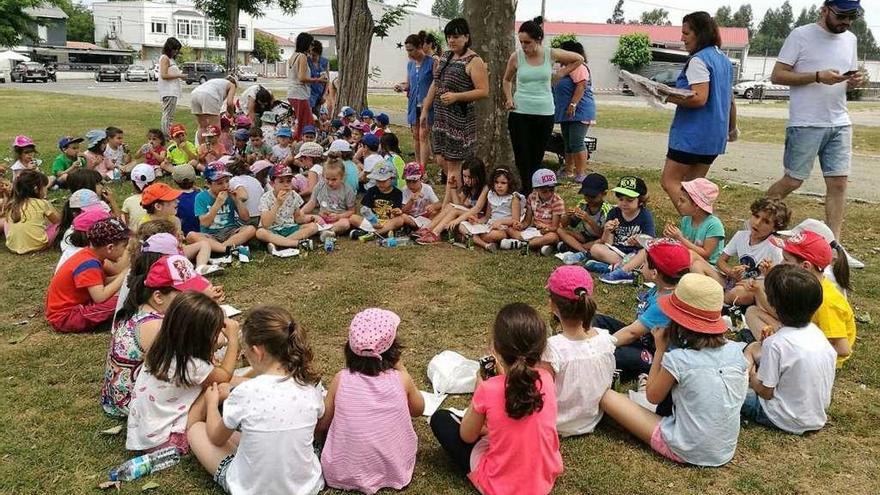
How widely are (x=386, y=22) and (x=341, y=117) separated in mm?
6121

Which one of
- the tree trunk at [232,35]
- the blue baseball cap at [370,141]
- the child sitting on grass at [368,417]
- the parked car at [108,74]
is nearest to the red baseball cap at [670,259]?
the child sitting on grass at [368,417]

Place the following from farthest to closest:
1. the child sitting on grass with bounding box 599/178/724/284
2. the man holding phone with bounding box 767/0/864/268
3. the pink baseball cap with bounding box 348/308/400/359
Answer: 1. the man holding phone with bounding box 767/0/864/268
2. the child sitting on grass with bounding box 599/178/724/284
3. the pink baseball cap with bounding box 348/308/400/359

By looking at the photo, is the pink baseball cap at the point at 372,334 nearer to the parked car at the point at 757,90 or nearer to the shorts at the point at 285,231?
the shorts at the point at 285,231

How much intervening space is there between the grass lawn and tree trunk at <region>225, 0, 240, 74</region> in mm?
22050

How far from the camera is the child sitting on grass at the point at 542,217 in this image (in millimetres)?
6445

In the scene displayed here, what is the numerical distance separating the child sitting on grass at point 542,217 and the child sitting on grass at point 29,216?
456cm

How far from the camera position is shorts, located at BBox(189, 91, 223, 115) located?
10934 millimetres

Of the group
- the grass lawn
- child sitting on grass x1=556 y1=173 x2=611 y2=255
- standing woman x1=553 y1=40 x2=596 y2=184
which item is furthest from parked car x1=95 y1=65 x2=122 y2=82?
child sitting on grass x1=556 y1=173 x2=611 y2=255

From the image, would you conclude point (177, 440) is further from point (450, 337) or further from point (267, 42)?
point (267, 42)

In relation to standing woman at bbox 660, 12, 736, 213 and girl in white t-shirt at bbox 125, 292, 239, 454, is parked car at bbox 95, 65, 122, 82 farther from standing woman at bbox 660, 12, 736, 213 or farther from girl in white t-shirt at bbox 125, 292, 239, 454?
girl in white t-shirt at bbox 125, 292, 239, 454

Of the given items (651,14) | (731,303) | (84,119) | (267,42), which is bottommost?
(731,303)

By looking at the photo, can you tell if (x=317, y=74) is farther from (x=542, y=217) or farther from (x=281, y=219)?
(x=542, y=217)

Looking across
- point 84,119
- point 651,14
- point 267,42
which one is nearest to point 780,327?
point 84,119

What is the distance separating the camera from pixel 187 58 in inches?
2463
